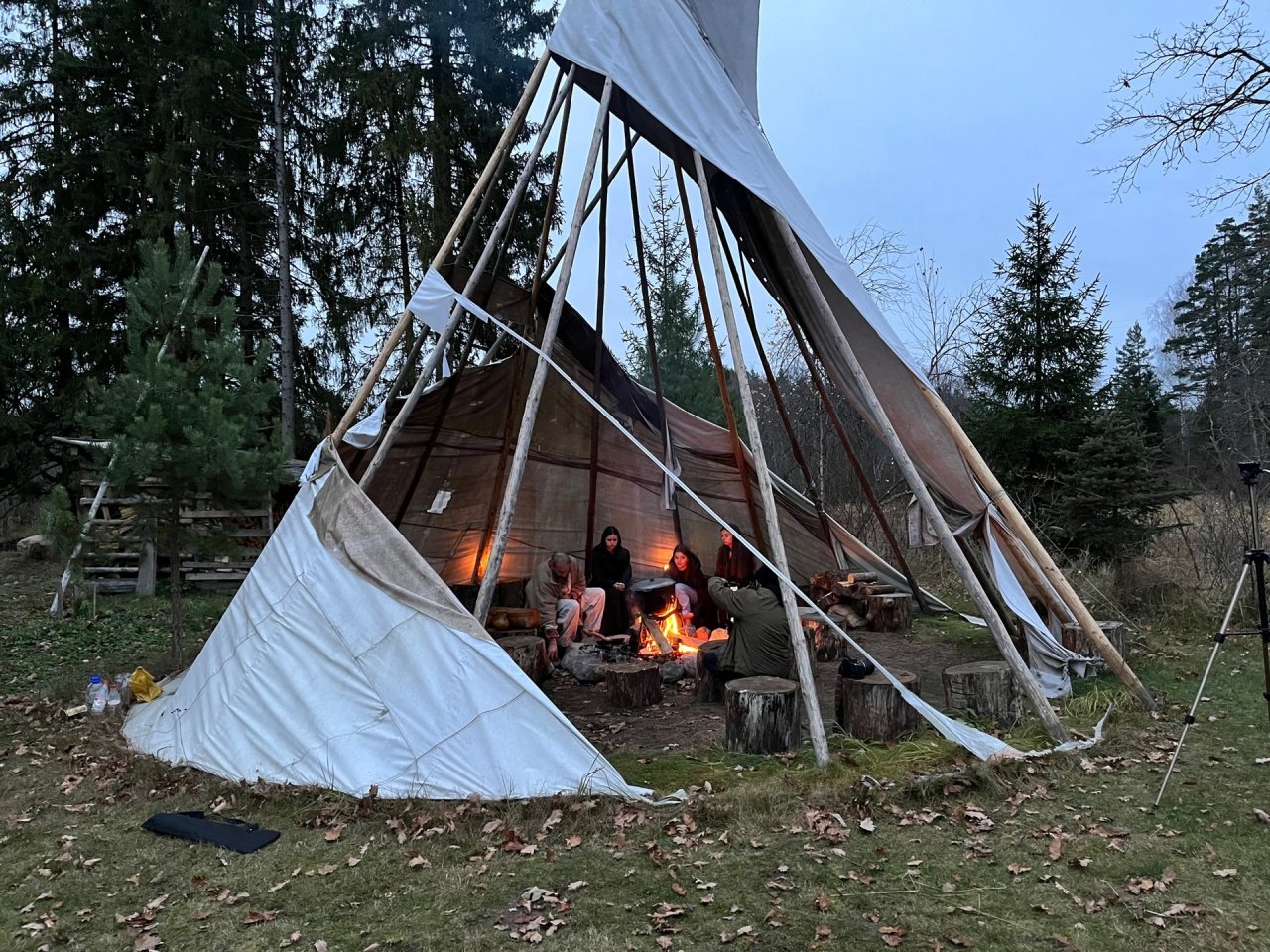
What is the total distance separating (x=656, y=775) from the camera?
5.14 meters

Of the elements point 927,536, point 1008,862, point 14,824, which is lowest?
point 14,824

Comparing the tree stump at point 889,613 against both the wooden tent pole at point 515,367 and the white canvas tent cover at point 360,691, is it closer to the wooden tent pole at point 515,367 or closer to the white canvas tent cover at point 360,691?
the wooden tent pole at point 515,367

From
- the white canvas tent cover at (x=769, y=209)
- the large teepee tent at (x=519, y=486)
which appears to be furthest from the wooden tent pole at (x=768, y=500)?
the white canvas tent cover at (x=769, y=209)

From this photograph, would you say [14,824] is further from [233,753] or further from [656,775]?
[656,775]

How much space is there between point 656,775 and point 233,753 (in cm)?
271

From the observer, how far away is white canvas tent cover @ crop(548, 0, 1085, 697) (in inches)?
255

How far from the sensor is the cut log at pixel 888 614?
382 inches

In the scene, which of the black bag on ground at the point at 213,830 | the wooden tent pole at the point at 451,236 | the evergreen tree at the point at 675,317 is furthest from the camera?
the evergreen tree at the point at 675,317

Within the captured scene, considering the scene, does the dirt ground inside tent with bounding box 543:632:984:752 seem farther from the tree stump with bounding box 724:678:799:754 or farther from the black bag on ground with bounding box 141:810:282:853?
the black bag on ground with bounding box 141:810:282:853

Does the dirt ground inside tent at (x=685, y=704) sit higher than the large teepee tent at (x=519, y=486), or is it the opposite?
the large teepee tent at (x=519, y=486)

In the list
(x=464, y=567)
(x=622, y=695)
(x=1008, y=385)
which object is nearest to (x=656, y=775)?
(x=622, y=695)

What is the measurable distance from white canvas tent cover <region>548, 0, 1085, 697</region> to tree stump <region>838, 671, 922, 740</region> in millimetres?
1545

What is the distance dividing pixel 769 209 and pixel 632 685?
4111 mm

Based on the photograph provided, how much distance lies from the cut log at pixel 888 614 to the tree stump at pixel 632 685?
3679 millimetres
